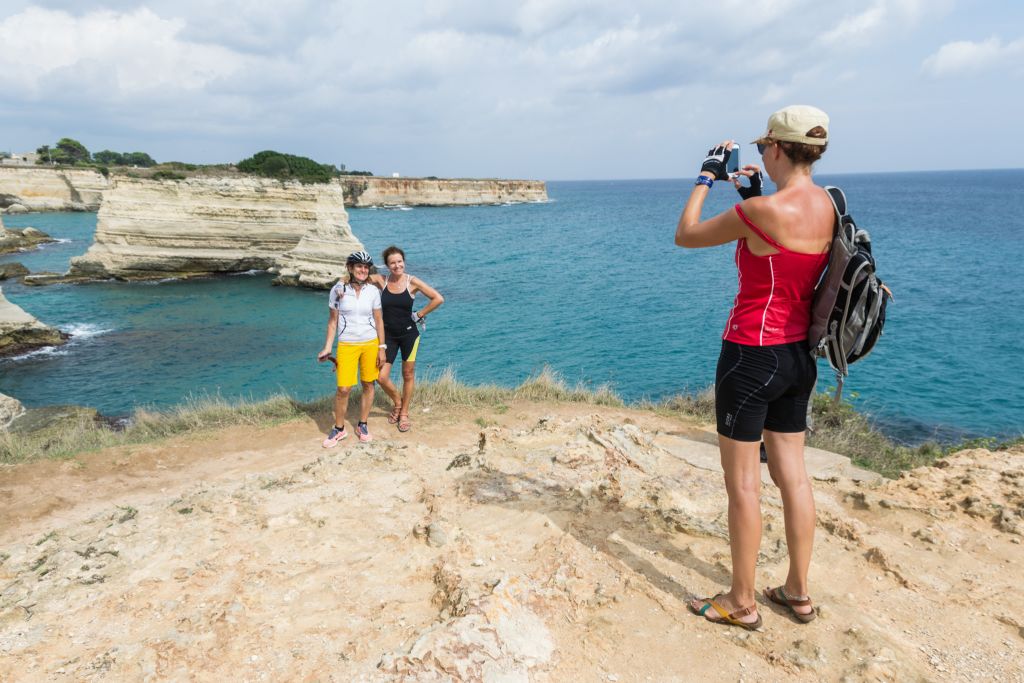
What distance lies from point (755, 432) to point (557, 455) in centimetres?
239

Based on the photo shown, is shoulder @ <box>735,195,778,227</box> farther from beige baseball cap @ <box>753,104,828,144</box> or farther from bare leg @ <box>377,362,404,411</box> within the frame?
bare leg @ <box>377,362,404,411</box>

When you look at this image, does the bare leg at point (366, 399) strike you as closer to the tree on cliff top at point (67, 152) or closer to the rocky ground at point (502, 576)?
the rocky ground at point (502, 576)

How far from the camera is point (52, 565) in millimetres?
3541

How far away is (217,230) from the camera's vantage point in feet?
98.7

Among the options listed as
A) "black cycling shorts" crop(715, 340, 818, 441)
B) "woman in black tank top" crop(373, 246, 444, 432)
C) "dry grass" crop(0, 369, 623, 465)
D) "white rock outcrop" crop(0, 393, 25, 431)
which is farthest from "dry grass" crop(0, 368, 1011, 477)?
"black cycling shorts" crop(715, 340, 818, 441)

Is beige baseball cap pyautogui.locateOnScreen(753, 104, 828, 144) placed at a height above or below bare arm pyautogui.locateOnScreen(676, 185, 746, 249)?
above

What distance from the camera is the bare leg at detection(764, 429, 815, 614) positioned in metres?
2.77

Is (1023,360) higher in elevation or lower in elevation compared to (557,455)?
lower

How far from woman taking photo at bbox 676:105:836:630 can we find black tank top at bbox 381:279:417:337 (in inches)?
179

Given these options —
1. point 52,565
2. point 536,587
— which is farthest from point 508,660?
point 52,565

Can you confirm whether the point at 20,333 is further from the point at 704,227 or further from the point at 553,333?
the point at 704,227

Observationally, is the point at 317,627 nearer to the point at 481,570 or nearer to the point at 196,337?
the point at 481,570

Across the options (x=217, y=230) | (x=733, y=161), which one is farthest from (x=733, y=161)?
(x=217, y=230)

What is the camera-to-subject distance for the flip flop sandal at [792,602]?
2.85 meters
